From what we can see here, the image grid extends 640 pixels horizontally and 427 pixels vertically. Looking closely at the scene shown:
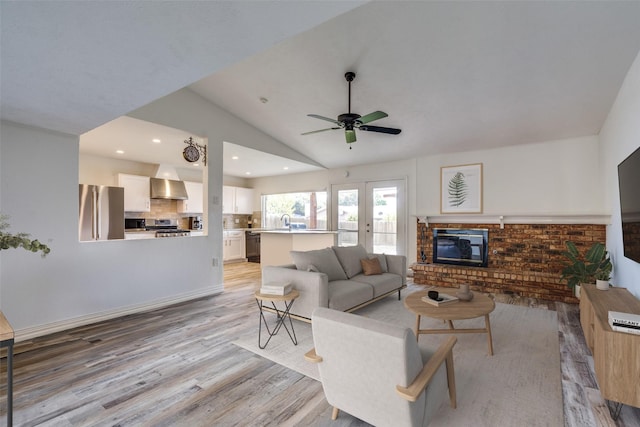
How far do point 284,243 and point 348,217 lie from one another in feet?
6.76

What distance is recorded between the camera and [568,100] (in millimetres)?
3727

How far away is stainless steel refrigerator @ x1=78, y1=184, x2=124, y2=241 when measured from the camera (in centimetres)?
507

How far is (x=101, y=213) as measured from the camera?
533cm

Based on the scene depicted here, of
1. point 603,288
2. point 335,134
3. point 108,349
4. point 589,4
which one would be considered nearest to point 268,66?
point 335,134

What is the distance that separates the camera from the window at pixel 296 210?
787cm

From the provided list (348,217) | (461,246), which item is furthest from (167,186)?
(461,246)

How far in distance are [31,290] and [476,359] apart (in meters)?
4.50

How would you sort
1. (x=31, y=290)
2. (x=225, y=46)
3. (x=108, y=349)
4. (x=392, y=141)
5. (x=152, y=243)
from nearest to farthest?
(x=225, y=46), (x=108, y=349), (x=31, y=290), (x=152, y=243), (x=392, y=141)

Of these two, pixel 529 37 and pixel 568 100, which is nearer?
pixel 529 37

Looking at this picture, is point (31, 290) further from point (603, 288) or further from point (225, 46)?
point (603, 288)

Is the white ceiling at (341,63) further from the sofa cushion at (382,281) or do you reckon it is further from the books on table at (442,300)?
the books on table at (442,300)

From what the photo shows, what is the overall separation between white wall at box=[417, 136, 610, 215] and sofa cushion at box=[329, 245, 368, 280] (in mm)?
2592

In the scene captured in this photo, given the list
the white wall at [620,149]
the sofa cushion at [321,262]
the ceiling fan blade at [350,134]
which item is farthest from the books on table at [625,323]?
the ceiling fan blade at [350,134]

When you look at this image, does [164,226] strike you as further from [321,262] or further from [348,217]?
[321,262]
